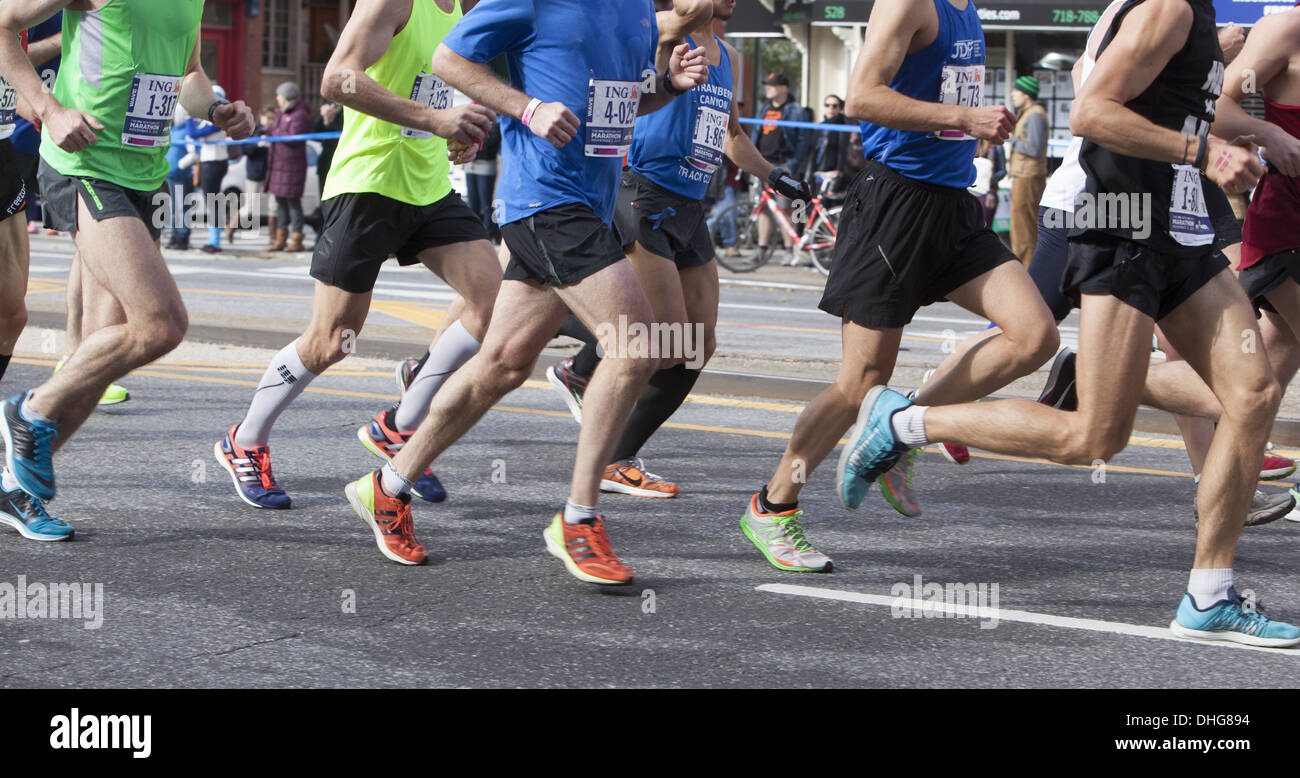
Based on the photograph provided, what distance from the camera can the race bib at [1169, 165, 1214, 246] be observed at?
4345mm

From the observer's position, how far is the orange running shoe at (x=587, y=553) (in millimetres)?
4805

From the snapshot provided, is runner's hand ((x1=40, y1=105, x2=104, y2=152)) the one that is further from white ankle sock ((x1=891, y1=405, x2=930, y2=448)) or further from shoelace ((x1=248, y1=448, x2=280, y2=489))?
white ankle sock ((x1=891, y1=405, x2=930, y2=448))

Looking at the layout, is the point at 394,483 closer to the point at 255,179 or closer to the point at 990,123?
the point at 990,123

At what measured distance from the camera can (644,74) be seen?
5.05m

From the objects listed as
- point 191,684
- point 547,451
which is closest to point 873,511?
point 547,451

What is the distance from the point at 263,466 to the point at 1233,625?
335 cm

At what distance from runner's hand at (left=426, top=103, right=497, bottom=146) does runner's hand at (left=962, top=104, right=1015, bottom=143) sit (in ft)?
4.50

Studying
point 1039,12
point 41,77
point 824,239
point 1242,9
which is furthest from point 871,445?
point 1039,12

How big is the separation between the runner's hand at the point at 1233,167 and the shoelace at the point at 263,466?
3.38m

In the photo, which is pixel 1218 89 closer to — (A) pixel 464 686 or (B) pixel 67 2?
(A) pixel 464 686

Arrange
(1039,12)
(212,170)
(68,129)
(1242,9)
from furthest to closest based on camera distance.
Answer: (1039,12) < (212,170) < (1242,9) < (68,129)

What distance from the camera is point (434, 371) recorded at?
6016mm

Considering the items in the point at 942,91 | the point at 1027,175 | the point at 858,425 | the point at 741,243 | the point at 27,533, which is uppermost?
the point at 942,91

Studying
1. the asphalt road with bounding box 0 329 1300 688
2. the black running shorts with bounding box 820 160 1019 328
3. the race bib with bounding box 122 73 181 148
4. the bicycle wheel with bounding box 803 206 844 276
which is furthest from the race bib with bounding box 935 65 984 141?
the bicycle wheel with bounding box 803 206 844 276
